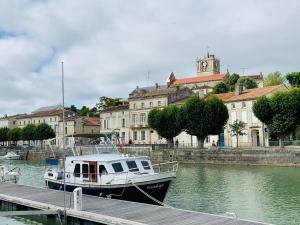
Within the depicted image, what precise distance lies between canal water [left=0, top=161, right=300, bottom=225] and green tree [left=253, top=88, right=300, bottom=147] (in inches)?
385

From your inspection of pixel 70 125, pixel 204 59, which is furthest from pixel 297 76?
pixel 204 59

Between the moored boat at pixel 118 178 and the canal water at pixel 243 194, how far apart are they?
110 inches

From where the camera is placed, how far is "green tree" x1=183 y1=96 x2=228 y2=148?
199ft

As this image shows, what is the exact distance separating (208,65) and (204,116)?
403 ft

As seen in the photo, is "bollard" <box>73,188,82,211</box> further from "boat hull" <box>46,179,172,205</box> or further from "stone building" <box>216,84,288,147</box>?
"stone building" <box>216,84,288,147</box>

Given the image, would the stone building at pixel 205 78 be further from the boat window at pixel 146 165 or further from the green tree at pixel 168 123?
the boat window at pixel 146 165

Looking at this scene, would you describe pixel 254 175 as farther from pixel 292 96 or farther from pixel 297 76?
pixel 297 76

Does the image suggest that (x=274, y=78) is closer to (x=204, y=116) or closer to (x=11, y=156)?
(x=204, y=116)

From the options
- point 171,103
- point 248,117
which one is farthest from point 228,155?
point 171,103

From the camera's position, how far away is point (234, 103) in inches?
2709

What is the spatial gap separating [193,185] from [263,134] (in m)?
33.2

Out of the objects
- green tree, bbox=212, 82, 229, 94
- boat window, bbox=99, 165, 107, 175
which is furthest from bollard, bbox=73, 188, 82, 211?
green tree, bbox=212, 82, 229, 94

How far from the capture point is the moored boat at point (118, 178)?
2286 centimetres

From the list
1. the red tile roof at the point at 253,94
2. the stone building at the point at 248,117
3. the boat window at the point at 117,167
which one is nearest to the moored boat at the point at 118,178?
the boat window at the point at 117,167
